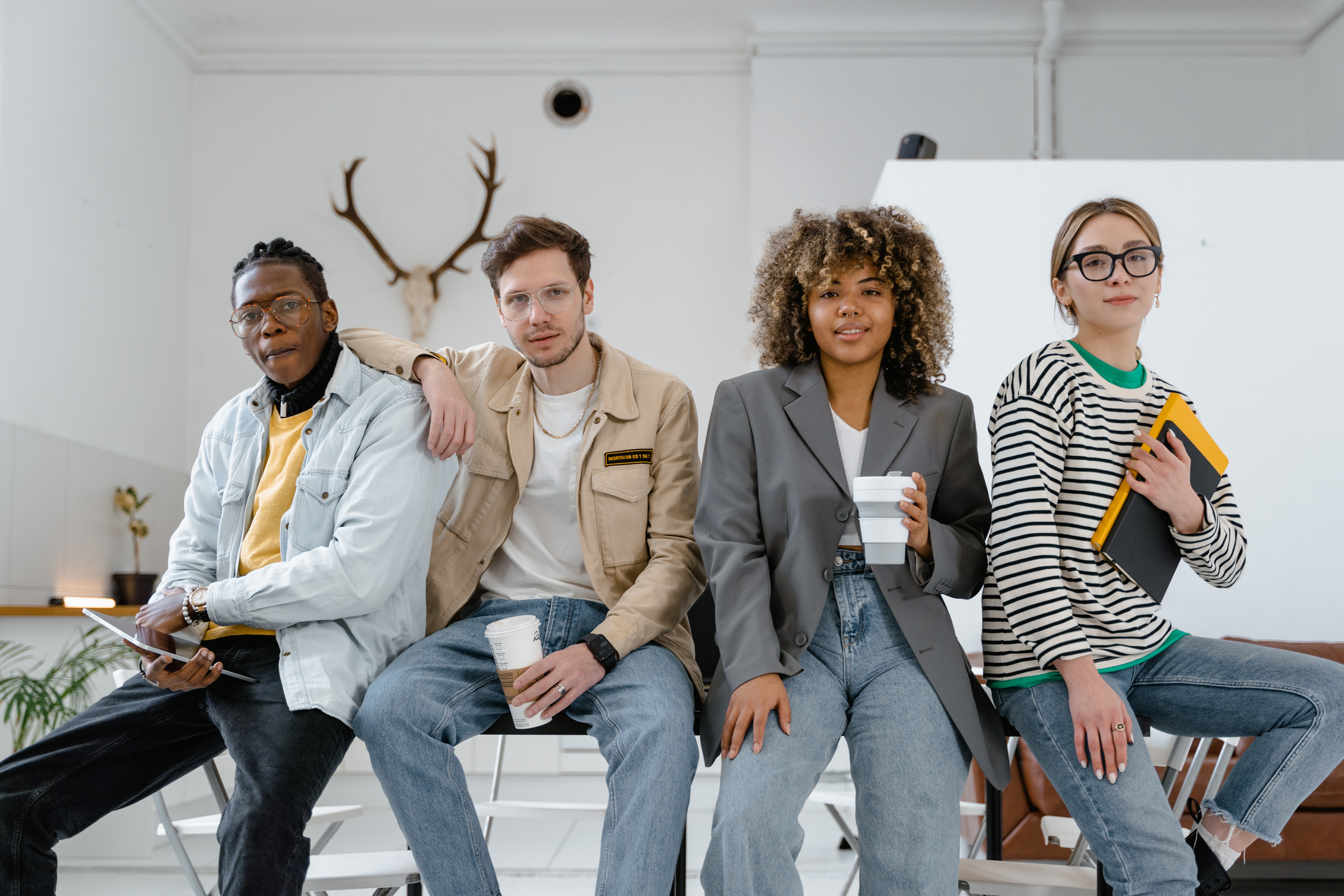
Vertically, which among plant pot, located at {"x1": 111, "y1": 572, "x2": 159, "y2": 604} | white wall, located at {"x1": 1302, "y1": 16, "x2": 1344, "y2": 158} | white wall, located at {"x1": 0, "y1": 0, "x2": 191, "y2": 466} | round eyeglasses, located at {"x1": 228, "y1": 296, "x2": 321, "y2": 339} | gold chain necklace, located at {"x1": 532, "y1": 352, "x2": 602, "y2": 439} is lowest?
plant pot, located at {"x1": 111, "y1": 572, "x2": 159, "y2": 604}

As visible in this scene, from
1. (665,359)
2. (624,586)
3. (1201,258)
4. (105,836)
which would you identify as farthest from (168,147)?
(1201,258)

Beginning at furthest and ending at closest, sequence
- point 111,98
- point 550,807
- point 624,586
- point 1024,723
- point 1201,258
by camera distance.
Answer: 1. point 111,98
2. point 1201,258
3. point 550,807
4. point 624,586
5. point 1024,723

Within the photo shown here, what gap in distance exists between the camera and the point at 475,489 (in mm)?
2066

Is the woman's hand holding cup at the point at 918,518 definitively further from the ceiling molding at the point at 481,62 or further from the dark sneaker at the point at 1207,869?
the ceiling molding at the point at 481,62

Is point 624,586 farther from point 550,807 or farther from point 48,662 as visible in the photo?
point 48,662

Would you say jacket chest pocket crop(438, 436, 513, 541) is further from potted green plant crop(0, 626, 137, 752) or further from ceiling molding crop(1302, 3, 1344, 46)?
ceiling molding crop(1302, 3, 1344, 46)

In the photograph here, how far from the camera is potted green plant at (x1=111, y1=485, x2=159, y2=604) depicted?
4363 millimetres

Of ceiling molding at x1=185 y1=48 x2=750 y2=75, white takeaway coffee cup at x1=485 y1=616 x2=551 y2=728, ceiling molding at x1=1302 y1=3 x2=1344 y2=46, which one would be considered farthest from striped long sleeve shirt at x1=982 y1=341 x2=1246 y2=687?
ceiling molding at x1=1302 y1=3 x2=1344 y2=46

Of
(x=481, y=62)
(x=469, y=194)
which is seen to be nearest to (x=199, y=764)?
(x=469, y=194)

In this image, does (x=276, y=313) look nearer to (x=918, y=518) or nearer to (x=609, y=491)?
(x=609, y=491)

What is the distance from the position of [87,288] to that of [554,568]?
346 cm

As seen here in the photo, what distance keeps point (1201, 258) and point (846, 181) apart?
6.16ft

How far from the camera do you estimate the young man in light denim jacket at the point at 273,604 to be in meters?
1.63

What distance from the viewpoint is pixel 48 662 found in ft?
11.4
